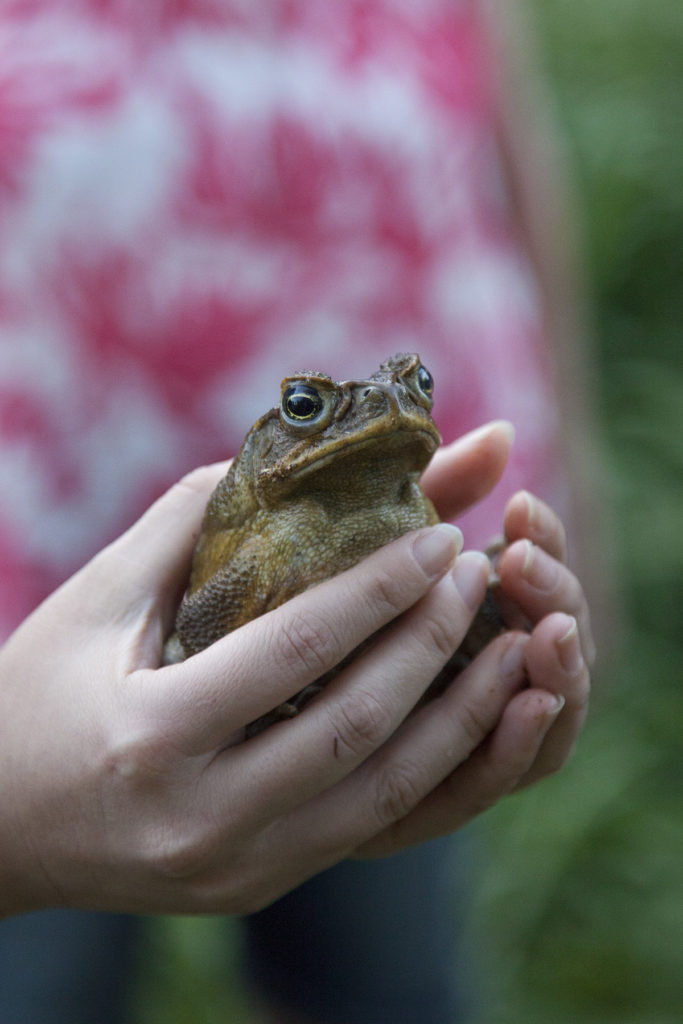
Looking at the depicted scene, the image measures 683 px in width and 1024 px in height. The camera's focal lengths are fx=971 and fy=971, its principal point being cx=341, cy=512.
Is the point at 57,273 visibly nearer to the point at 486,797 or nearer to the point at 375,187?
the point at 375,187

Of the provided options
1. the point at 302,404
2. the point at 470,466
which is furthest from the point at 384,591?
the point at 470,466

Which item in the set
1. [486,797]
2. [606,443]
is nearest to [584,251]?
[606,443]

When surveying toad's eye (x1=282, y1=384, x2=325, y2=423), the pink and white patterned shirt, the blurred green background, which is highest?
the pink and white patterned shirt

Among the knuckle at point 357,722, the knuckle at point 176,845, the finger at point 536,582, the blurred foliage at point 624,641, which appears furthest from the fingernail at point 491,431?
the blurred foliage at point 624,641

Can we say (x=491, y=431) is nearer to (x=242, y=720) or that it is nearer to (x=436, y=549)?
(x=436, y=549)

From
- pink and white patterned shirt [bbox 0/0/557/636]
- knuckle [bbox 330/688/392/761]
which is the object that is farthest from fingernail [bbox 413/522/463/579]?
pink and white patterned shirt [bbox 0/0/557/636]

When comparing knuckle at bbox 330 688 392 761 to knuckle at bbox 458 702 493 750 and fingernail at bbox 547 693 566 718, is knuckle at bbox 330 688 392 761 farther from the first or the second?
fingernail at bbox 547 693 566 718

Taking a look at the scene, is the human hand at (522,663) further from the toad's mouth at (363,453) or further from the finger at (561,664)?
the toad's mouth at (363,453)
